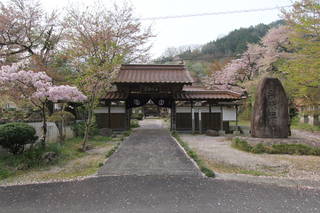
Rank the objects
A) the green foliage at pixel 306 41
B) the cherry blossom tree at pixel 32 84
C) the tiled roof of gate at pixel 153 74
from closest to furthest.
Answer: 1. the cherry blossom tree at pixel 32 84
2. the green foliage at pixel 306 41
3. the tiled roof of gate at pixel 153 74

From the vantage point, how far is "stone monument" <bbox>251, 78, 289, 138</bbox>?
27.5 ft

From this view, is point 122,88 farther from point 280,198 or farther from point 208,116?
point 280,198

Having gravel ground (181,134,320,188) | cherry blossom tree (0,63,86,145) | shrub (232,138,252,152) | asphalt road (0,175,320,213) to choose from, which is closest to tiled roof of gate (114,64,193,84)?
shrub (232,138,252,152)

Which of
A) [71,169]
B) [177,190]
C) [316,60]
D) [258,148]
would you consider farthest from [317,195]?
[71,169]

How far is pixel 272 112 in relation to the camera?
27.6ft

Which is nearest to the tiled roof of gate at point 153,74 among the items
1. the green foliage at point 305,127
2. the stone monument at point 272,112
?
the stone monument at point 272,112

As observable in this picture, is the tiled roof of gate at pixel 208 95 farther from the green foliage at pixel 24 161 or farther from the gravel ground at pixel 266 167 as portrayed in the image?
the green foliage at pixel 24 161

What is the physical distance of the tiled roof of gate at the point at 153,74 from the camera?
40.7 ft

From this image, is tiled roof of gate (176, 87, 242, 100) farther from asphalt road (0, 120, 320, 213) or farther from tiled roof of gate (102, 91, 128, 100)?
asphalt road (0, 120, 320, 213)

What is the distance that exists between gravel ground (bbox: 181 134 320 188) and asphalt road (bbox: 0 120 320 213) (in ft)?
1.68

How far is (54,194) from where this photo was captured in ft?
12.2

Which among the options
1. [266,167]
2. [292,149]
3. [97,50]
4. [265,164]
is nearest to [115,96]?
[97,50]

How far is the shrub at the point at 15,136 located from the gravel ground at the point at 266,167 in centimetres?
591

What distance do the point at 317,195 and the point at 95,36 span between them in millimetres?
13060
